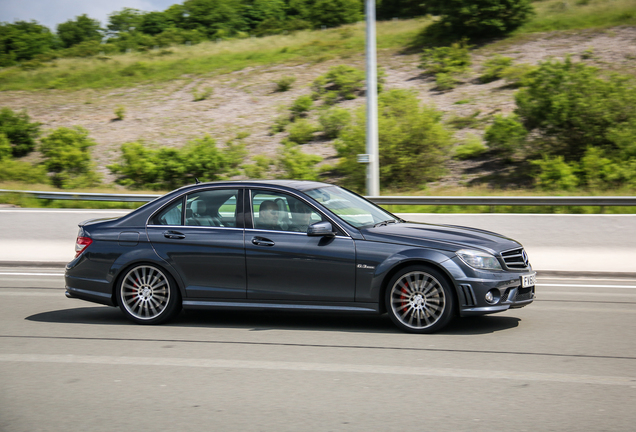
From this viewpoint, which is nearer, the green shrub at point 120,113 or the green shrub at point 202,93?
the green shrub at point 120,113

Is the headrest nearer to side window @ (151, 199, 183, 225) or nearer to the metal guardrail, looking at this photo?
side window @ (151, 199, 183, 225)

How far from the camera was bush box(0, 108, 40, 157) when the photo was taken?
130 ft

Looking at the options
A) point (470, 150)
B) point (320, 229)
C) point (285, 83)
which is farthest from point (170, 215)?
point (285, 83)

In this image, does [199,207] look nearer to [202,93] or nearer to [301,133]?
[301,133]

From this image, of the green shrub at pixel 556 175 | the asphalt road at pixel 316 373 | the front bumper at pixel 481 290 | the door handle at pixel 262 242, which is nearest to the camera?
the asphalt road at pixel 316 373

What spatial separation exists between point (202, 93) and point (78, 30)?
4823 cm

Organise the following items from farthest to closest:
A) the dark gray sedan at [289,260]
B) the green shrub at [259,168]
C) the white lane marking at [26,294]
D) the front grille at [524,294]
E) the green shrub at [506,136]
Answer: the green shrub at [259,168], the green shrub at [506,136], the white lane marking at [26,294], the front grille at [524,294], the dark gray sedan at [289,260]

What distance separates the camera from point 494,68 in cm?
3934

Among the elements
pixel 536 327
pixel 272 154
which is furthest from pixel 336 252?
pixel 272 154

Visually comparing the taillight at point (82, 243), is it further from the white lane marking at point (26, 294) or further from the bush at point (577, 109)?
the bush at point (577, 109)

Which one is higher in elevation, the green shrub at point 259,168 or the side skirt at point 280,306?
the green shrub at point 259,168

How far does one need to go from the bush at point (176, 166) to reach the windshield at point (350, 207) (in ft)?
81.1

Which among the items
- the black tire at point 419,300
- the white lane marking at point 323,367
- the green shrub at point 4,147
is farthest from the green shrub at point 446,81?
the white lane marking at point 323,367

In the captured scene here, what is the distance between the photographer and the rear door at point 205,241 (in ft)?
24.0
